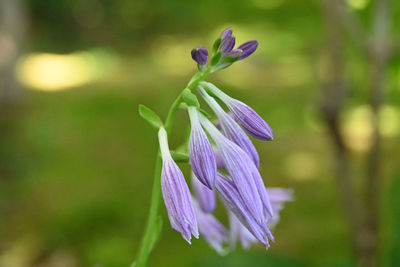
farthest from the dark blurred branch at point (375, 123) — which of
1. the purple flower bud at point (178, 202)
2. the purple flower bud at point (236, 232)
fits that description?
the purple flower bud at point (178, 202)

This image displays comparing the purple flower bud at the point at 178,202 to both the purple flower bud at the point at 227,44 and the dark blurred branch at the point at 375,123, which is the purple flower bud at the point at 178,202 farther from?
the dark blurred branch at the point at 375,123

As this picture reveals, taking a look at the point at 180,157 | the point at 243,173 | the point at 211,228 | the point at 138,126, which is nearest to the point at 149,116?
the point at 180,157

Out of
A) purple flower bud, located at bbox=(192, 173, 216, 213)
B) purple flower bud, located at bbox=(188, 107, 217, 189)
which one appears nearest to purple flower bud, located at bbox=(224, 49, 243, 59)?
purple flower bud, located at bbox=(188, 107, 217, 189)

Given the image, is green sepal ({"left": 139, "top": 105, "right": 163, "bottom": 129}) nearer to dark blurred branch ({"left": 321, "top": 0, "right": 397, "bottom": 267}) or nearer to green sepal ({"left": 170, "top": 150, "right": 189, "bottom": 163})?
green sepal ({"left": 170, "top": 150, "right": 189, "bottom": 163})

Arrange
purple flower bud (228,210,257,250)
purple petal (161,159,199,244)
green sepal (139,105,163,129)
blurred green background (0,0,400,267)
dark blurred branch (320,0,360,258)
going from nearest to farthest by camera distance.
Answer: purple petal (161,159,199,244) < green sepal (139,105,163,129) < purple flower bud (228,210,257,250) < dark blurred branch (320,0,360,258) < blurred green background (0,0,400,267)

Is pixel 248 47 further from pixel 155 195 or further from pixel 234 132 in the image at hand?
pixel 155 195

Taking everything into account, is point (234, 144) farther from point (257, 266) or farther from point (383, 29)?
point (257, 266)

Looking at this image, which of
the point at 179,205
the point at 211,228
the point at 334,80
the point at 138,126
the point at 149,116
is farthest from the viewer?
the point at 138,126
